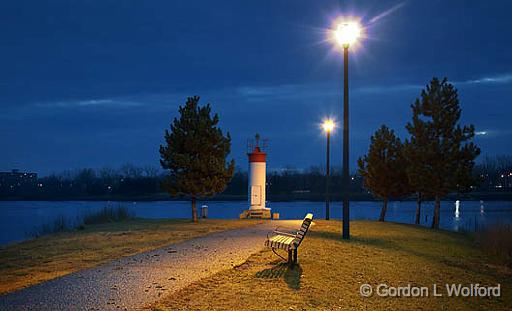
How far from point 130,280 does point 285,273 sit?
291cm

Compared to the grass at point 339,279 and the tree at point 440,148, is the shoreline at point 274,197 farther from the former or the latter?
the grass at point 339,279

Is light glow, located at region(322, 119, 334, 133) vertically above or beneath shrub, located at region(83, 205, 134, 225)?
above

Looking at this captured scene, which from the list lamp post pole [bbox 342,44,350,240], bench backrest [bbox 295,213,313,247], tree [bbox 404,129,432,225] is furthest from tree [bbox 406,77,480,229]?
bench backrest [bbox 295,213,313,247]

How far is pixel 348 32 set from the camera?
16.0 metres

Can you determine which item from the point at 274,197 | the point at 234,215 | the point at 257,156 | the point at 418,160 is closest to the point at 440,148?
the point at 418,160

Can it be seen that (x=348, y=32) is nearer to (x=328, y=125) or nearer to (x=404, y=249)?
(x=404, y=249)

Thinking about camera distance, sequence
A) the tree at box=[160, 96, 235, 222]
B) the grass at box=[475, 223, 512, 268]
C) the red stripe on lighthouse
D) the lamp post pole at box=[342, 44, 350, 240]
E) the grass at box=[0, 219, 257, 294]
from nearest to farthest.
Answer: the grass at box=[0, 219, 257, 294] < the grass at box=[475, 223, 512, 268] < the lamp post pole at box=[342, 44, 350, 240] < the tree at box=[160, 96, 235, 222] < the red stripe on lighthouse

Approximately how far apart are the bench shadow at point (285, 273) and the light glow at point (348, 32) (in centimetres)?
859

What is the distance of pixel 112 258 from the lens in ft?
38.3

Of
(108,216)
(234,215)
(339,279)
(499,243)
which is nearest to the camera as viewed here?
(339,279)

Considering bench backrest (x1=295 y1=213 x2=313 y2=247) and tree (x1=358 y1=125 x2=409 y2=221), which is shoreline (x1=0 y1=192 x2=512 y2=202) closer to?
tree (x1=358 y1=125 x2=409 y2=221)

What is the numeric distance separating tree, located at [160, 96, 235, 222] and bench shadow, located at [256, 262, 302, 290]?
1367 centimetres

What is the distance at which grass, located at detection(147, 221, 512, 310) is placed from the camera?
7.55 metres

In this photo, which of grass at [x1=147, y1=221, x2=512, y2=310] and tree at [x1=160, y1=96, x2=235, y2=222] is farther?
tree at [x1=160, y1=96, x2=235, y2=222]
